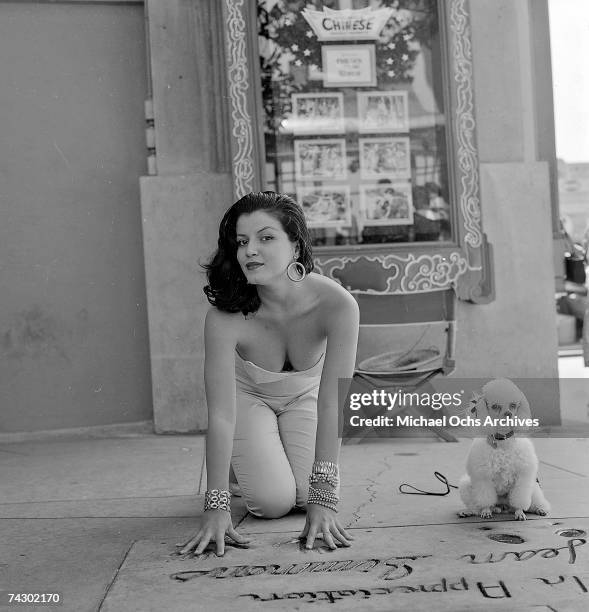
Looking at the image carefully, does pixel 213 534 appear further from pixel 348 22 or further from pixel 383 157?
pixel 348 22

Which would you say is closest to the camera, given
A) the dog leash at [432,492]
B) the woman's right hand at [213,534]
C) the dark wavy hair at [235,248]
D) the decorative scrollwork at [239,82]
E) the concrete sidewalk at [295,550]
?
the concrete sidewalk at [295,550]

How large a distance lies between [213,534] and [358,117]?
2.99m

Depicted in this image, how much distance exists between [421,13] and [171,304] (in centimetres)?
217

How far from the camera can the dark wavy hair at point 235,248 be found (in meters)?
2.83

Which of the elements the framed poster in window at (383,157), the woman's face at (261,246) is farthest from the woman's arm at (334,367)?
the framed poster in window at (383,157)

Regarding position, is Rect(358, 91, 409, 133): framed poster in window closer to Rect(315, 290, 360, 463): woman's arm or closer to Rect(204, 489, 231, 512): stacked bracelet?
Rect(315, 290, 360, 463): woman's arm

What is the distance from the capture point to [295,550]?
2.58 meters

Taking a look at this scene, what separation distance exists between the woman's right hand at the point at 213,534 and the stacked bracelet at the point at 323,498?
24 cm

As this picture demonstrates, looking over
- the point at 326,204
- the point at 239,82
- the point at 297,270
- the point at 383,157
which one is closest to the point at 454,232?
the point at 383,157

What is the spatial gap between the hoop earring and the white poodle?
694 mm

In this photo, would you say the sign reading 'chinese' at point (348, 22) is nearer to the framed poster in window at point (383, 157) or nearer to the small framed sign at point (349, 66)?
the small framed sign at point (349, 66)

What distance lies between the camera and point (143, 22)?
506cm

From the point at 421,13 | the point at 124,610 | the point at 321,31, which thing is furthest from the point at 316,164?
the point at 124,610

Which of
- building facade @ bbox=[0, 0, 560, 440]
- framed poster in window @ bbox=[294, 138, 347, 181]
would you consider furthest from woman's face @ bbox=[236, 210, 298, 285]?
framed poster in window @ bbox=[294, 138, 347, 181]
